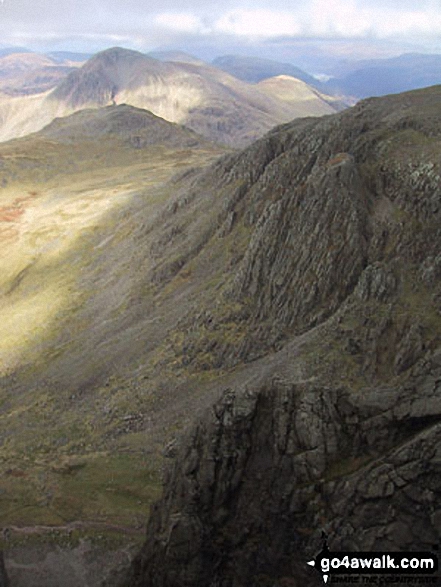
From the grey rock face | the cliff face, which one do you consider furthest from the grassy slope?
the cliff face

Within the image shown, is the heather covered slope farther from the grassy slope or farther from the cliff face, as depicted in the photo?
the grassy slope

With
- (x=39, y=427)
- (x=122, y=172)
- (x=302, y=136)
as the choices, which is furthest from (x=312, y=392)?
(x=122, y=172)

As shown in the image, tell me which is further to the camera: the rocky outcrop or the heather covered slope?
the heather covered slope

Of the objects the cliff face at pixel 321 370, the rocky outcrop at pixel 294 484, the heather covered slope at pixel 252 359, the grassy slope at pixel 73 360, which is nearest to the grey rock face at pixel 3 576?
the grassy slope at pixel 73 360

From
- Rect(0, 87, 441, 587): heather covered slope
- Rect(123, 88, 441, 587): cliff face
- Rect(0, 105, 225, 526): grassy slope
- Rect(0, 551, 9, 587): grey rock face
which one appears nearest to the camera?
Rect(123, 88, 441, 587): cliff face

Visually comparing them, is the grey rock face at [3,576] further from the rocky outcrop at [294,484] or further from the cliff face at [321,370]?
the rocky outcrop at [294,484]

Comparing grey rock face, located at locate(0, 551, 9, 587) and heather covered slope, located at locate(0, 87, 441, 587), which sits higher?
heather covered slope, located at locate(0, 87, 441, 587)

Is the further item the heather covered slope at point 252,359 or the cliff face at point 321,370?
the heather covered slope at point 252,359

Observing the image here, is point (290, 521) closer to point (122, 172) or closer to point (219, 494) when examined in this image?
point (219, 494)
